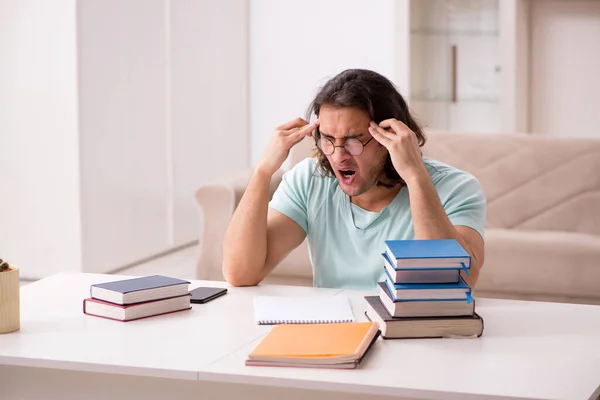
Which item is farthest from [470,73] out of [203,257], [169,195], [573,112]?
[203,257]

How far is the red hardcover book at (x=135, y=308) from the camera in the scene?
196cm

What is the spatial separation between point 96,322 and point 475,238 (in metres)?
0.87

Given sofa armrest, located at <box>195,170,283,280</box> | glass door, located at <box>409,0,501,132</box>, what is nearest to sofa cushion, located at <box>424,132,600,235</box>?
sofa armrest, located at <box>195,170,283,280</box>

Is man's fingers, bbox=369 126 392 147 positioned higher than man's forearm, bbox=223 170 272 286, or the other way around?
man's fingers, bbox=369 126 392 147

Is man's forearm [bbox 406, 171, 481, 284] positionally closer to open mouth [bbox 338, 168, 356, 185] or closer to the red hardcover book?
open mouth [bbox 338, 168, 356, 185]

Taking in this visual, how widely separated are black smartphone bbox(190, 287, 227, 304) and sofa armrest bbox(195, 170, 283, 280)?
1.67 m

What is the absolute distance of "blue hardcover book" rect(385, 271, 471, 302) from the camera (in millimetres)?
1775

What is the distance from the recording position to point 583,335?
1.84 metres

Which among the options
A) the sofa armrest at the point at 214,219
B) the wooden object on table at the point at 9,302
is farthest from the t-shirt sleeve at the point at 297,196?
the sofa armrest at the point at 214,219

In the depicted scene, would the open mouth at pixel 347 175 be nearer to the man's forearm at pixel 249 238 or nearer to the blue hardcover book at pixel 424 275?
the man's forearm at pixel 249 238

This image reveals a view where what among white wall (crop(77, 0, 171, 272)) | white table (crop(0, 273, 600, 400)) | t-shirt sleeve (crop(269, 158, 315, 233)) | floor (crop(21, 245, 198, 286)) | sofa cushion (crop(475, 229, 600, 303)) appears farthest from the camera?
floor (crop(21, 245, 198, 286))

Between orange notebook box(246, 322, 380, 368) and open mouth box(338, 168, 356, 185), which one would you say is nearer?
orange notebook box(246, 322, 380, 368)

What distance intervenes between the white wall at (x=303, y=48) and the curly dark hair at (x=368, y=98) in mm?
3762

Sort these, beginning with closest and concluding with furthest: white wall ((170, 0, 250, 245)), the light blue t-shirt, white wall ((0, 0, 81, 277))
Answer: the light blue t-shirt → white wall ((0, 0, 81, 277)) → white wall ((170, 0, 250, 245))
